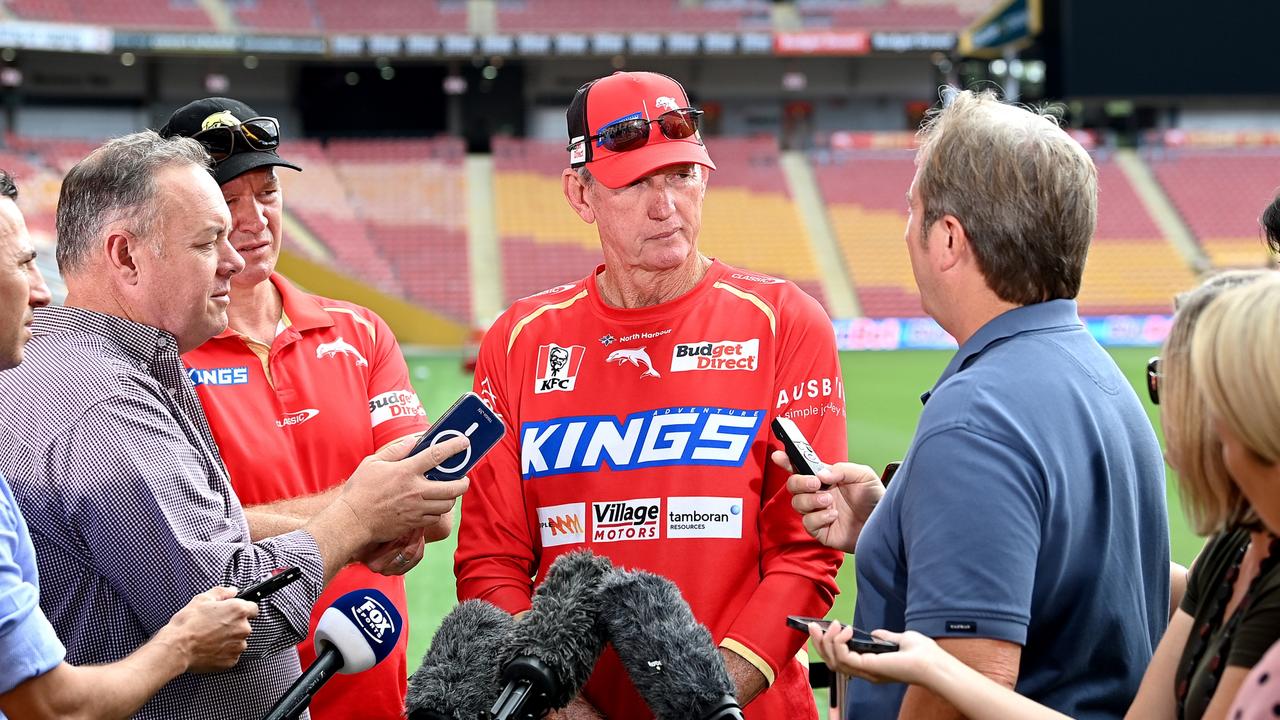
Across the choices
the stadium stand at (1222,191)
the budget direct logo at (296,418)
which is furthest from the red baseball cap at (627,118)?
the stadium stand at (1222,191)

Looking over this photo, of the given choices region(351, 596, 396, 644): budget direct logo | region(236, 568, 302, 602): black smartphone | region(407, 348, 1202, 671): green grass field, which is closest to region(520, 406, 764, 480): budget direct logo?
region(351, 596, 396, 644): budget direct logo

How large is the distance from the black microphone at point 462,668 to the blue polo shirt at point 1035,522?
0.62 meters

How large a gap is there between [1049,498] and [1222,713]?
0.37 meters

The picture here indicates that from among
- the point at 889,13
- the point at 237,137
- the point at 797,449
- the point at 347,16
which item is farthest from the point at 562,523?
the point at 889,13

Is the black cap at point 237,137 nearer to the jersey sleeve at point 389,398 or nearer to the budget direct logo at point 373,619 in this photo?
the jersey sleeve at point 389,398

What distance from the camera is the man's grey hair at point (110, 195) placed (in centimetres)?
216

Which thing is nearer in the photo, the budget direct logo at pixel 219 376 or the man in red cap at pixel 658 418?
the man in red cap at pixel 658 418

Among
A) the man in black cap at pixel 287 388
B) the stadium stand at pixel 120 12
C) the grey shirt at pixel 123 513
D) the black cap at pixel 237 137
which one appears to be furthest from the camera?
the stadium stand at pixel 120 12

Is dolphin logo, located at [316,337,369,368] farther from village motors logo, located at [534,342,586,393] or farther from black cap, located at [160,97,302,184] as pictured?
village motors logo, located at [534,342,586,393]

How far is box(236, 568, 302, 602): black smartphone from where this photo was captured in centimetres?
184

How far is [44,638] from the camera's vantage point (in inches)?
65.0

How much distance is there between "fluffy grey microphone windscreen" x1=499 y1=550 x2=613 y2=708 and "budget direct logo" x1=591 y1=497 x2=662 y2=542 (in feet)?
1.82

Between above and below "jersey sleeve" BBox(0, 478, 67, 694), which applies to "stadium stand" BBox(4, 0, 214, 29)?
above

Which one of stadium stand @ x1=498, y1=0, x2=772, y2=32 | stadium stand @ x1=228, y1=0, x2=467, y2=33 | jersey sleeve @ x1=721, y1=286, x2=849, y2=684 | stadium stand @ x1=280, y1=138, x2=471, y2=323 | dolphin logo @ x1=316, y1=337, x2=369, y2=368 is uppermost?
stadium stand @ x1=228, y1=0, x2=467, y2=33
